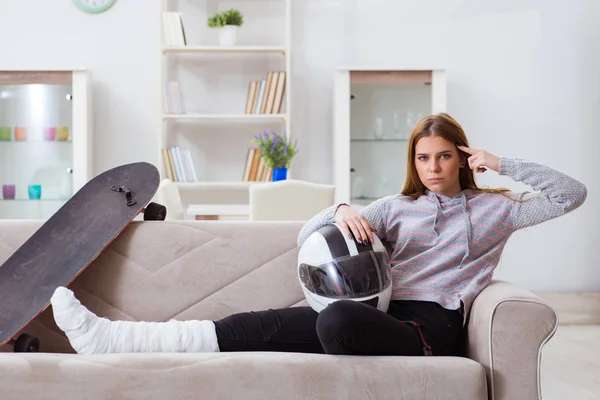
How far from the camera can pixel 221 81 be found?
4812mm

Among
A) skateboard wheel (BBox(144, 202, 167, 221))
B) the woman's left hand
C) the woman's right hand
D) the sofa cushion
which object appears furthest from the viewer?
skateboard wheel (BBox(144, 202, 167, 221))

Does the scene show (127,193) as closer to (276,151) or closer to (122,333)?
(122,333)

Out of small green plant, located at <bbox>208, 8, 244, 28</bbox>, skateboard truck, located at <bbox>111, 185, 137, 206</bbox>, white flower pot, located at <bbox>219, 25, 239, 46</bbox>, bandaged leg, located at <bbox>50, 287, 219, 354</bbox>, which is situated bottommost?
bandaged leg, located at <bbox>50, 287, 219, 354</bbox>

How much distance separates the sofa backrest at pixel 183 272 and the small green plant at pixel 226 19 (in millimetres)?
2654

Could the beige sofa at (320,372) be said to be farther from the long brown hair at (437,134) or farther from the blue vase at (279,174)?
the blue vase at (279,174)

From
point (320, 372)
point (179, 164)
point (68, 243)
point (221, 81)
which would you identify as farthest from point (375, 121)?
point (320, 372)

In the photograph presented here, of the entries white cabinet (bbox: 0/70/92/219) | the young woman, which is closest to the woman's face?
the young woman

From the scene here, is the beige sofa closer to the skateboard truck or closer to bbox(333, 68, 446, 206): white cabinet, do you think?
the skateboard truck

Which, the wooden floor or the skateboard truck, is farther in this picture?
the wooden floor

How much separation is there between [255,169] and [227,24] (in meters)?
0.92

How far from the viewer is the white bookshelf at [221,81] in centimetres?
478

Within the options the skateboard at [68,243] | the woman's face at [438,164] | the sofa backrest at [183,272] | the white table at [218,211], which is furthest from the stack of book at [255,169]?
the woman's face at [438,164]

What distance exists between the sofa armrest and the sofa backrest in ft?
2.11

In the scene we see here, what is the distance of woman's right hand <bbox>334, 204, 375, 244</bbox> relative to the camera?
1.91 metres
